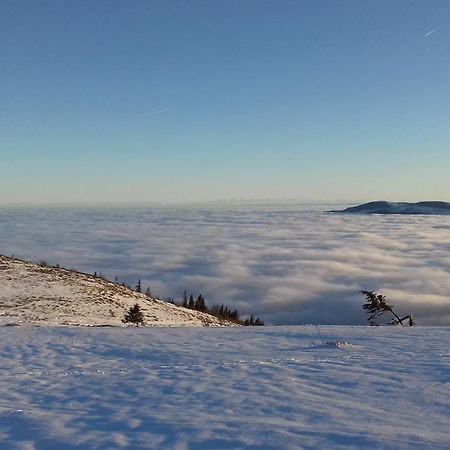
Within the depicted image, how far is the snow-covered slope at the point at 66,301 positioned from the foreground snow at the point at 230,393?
12507 millimetres

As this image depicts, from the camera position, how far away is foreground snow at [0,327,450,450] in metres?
6.90

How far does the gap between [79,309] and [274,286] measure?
4880 inches

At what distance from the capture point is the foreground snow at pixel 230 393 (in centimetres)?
690

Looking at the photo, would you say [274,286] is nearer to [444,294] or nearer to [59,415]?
[444,294]

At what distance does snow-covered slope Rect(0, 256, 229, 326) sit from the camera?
1077 inches

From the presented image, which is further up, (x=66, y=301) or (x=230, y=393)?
(x=230, y=393)

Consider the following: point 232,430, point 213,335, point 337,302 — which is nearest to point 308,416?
point 232,430

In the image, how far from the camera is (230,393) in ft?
29.7

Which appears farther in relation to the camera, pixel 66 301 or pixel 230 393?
pixel 66 301

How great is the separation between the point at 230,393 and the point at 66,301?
80.8 ft

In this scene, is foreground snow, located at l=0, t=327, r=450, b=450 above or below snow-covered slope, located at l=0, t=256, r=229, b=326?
above

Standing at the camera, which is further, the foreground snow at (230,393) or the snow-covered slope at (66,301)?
the snow-covered slope at (66,301)

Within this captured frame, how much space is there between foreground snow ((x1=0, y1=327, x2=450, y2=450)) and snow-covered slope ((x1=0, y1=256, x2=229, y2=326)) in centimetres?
1251

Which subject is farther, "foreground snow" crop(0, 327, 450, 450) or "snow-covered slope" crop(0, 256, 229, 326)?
"snow-covered slope" crop(0, 256, 229, 326)
